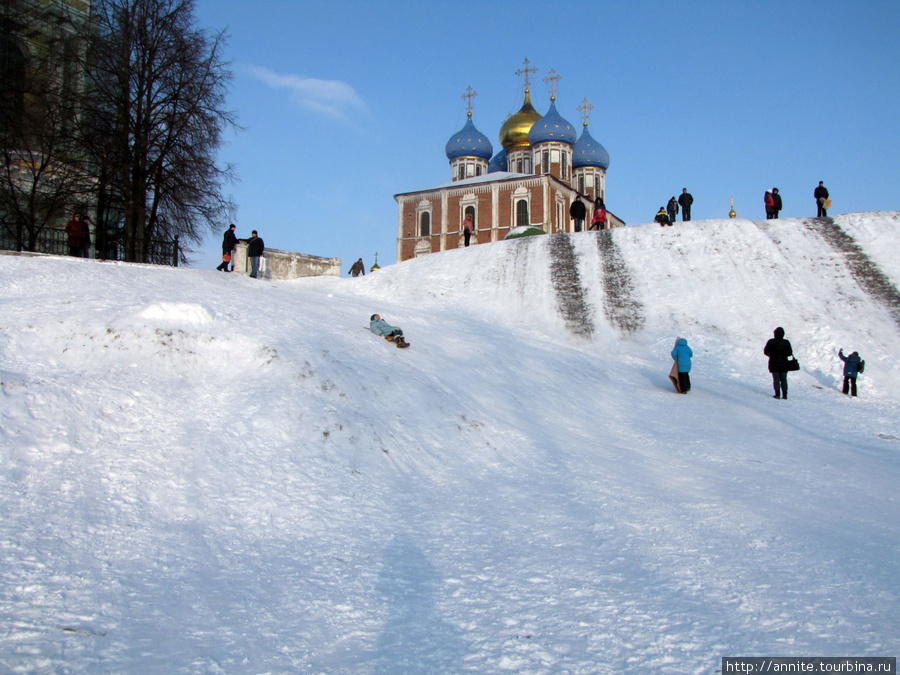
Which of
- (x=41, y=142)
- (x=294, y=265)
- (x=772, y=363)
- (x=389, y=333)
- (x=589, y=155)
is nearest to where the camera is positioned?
(x=389, y=333)

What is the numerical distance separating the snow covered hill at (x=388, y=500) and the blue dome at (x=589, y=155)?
5326cm

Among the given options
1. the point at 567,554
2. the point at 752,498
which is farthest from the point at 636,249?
the point at 567,554

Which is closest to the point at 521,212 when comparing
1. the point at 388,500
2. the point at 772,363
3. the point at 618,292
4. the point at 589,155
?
the point at 589,155

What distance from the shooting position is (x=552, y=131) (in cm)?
6047

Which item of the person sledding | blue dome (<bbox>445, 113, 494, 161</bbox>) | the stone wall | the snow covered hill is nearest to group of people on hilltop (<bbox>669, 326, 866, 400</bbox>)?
the snow covered hill

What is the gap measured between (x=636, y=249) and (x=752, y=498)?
722 inches

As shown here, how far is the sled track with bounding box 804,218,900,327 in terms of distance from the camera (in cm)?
1953

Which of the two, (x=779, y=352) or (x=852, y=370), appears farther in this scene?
(x=852, y=370)

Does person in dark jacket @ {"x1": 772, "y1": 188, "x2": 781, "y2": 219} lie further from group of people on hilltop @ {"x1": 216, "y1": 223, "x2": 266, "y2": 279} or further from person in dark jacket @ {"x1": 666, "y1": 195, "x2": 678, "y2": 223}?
group of people on hilltop @ {"x1": 216, "y1": 223, "x2": 266, "y2": 279}

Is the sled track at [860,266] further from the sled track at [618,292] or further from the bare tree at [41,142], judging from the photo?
the bare tree at [41,142]

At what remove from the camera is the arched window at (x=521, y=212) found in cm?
5572

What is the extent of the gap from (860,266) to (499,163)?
1878 inches

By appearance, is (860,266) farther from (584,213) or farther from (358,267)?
(358,267)

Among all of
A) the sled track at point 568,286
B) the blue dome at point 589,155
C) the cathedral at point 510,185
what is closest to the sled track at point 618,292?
the sled track at point 568,286
